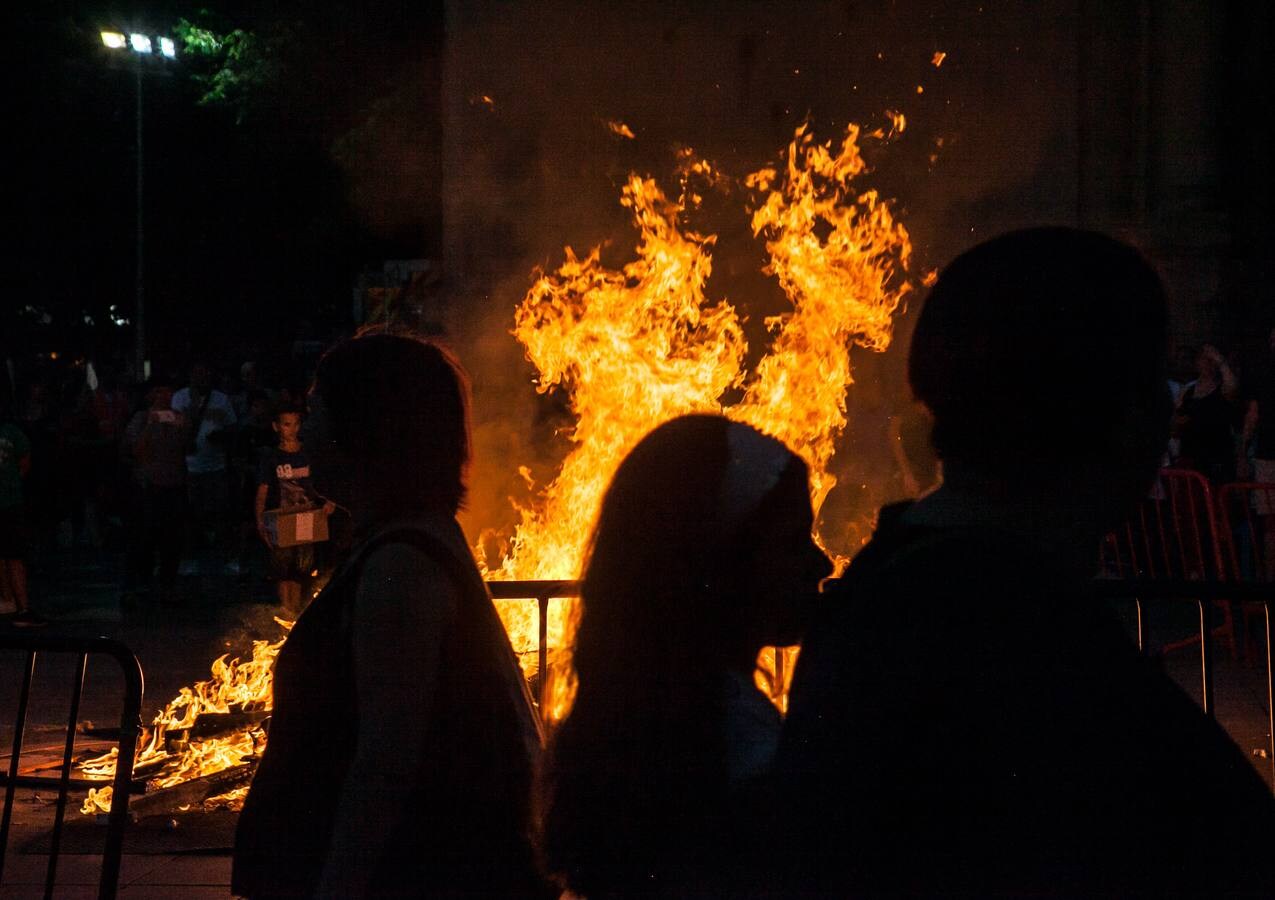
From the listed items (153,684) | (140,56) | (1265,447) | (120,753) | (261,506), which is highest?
(140,56)

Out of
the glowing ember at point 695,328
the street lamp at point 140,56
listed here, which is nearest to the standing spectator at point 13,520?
the glowing ember at point 695,328

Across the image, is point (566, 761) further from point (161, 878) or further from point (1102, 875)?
point (161, 878)

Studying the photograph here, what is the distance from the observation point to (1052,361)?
4.85 ft

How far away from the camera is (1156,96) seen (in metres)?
12.7

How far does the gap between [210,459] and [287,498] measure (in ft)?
16.2

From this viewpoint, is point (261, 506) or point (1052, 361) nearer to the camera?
point (1052, 361)

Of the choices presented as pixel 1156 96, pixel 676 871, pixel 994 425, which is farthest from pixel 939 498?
pixel 1156 96

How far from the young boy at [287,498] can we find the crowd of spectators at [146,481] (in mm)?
24

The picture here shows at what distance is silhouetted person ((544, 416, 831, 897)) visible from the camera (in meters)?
1.81

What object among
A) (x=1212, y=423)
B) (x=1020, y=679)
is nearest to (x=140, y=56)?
(x=1212, y=423)

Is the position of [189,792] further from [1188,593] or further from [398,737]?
[398,737]

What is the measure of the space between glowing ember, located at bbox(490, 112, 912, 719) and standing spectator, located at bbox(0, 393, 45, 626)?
3788 millimetres

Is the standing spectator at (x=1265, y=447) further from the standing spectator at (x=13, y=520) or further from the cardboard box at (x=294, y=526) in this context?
the standing spectator at (x=13, y=520)

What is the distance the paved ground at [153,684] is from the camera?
5.36 m
